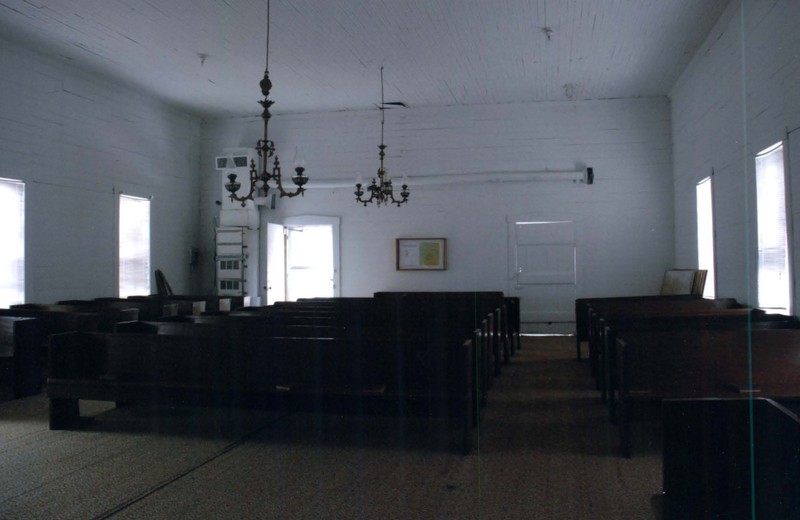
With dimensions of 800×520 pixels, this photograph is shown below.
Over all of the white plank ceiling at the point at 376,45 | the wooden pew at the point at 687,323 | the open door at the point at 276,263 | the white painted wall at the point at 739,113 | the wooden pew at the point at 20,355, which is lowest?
the wooden pew at the point at 20,355

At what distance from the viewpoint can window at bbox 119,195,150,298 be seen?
28.5ft

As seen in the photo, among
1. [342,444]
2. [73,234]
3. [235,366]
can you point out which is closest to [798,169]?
[342,444]

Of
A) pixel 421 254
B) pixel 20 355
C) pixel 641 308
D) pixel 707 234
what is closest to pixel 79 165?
pixel 20 355

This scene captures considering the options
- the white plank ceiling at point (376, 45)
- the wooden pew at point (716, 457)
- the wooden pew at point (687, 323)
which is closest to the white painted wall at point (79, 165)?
the white plank ceiling at point (376, 45)

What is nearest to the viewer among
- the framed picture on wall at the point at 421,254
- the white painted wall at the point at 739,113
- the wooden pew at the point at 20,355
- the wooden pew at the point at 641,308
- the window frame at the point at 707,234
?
the white painted wall at the point at 739,113

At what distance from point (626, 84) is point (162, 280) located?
7.48 metres

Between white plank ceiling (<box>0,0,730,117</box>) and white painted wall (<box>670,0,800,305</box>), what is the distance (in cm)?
42

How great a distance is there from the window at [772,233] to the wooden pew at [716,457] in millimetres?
3821

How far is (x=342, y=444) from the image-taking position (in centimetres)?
373

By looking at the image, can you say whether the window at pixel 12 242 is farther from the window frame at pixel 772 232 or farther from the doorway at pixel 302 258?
the window frame at pixel 772 232

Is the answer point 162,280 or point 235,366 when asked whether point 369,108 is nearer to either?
point 162,280

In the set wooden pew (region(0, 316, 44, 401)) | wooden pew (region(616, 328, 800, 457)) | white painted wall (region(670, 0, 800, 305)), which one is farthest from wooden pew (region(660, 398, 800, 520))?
wooden pew (region(0, 316, 44, 401))

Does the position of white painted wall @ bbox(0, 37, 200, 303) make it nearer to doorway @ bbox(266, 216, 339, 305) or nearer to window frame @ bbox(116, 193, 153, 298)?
window frame @ bbox(116, 193, 153, 298)

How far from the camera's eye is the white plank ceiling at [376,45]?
616 cm
